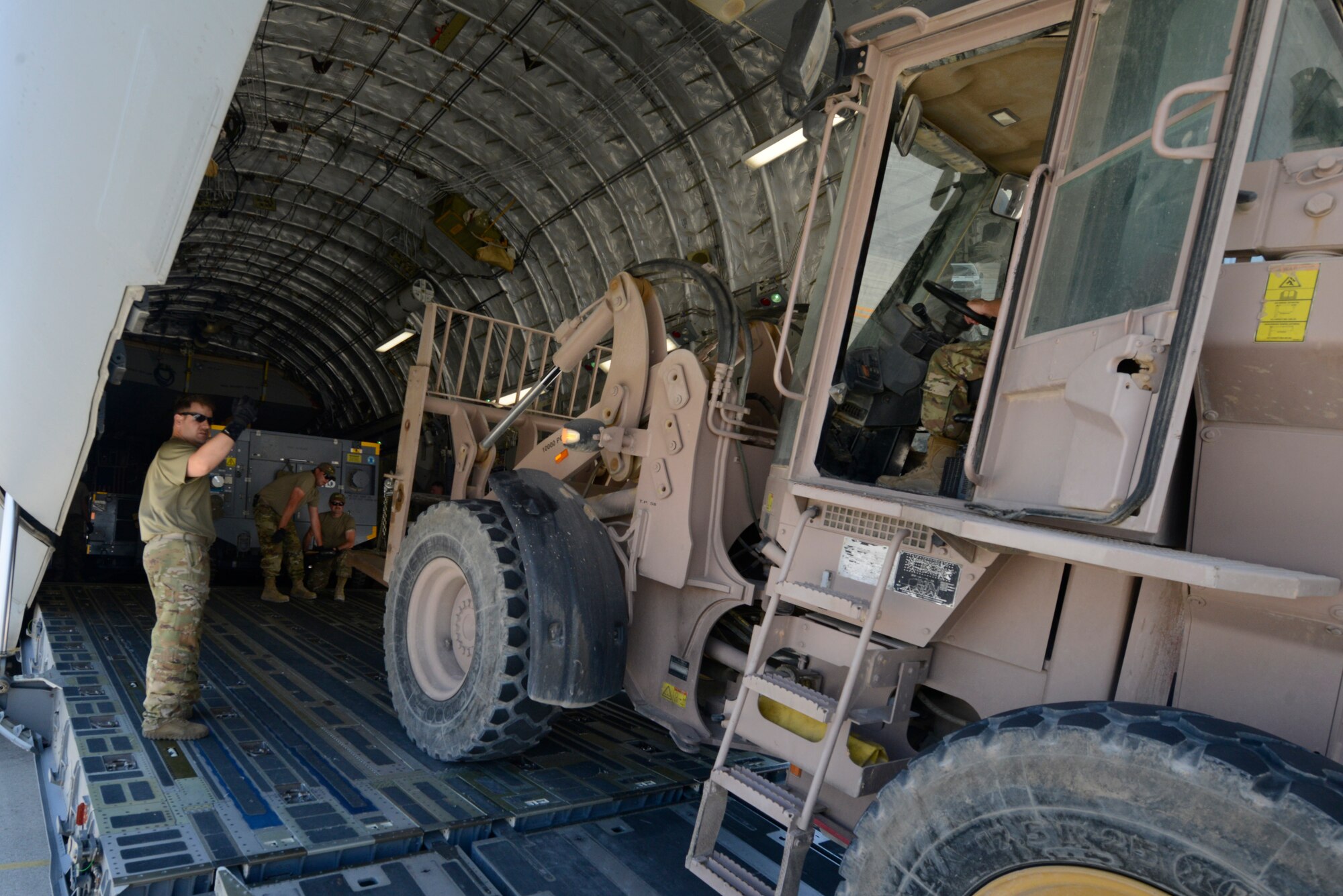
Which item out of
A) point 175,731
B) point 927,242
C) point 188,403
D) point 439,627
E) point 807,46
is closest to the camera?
point 807,46

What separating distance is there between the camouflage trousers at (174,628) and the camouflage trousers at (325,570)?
4.81 meters

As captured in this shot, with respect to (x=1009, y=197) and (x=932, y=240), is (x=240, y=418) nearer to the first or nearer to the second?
(x=932, y=240)

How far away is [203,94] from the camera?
2.52 meters

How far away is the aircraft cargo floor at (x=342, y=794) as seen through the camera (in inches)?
114

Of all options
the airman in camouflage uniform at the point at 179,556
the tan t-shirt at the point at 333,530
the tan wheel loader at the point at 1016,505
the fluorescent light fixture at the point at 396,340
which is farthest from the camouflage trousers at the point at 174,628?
the fluorescent light fixture at the point at 396,340

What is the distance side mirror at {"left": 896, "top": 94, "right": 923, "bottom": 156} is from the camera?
118 inches

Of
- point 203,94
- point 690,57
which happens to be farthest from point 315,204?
point 203,94

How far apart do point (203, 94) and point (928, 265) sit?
2.63 m

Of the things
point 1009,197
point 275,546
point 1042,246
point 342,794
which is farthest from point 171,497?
point 275,546

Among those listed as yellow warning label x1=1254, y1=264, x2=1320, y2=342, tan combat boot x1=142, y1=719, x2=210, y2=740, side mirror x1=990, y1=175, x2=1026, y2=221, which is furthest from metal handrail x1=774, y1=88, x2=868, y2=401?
tan combat boot x1=142, y1=719, x2=210, y2=740

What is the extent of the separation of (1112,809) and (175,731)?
12.6 ft

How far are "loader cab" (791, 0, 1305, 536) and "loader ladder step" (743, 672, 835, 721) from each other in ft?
2.03

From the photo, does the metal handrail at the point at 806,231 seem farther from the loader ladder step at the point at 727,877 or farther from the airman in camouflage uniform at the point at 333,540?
the airman in camouflage uniform at the point at 333,540

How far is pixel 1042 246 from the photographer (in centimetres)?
230
